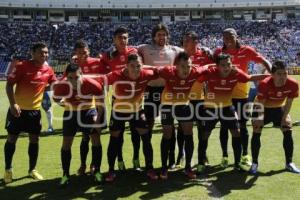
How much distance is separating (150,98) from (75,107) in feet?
4.45

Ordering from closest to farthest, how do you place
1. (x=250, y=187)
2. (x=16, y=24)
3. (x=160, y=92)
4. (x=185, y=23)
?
1. (x=250, y=187)
2. (x=160, y=92)
3. (x=16, y=24)
4. (x=185, y=23)

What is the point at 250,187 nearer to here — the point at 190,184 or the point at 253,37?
the point at 190,184

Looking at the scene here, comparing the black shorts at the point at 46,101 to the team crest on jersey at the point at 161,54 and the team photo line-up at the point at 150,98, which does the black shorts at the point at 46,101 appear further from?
the team crest on jersey at the point at 161,54

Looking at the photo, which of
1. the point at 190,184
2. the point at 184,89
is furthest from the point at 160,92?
the point at 190,184

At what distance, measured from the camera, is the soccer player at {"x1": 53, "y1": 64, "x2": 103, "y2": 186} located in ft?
22.3

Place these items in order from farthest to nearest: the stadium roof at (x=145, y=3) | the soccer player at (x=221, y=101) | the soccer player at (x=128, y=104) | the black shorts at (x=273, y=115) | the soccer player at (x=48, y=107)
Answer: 1. the stadium roof at (x=145, y=3)
2. the soccer player at (x=48, y=107)
3. the black shorts at (x=273, y=115)
4. the soccer player at (x=221, y=101)
5. the soccer player at (x=128, y=104)

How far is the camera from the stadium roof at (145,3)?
205 ft

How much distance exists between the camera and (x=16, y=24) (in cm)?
5853

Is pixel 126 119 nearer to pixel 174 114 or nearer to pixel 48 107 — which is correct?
pixel 174 114

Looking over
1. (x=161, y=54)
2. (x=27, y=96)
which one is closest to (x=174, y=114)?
(x=161, y=54)

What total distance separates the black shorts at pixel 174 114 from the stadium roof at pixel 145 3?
58.1 meters

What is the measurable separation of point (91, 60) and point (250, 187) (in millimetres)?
3469

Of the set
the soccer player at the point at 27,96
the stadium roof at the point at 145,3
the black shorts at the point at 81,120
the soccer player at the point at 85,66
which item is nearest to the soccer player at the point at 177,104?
the black shorts at the point at 81,120

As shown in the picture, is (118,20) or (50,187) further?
(118,20)
